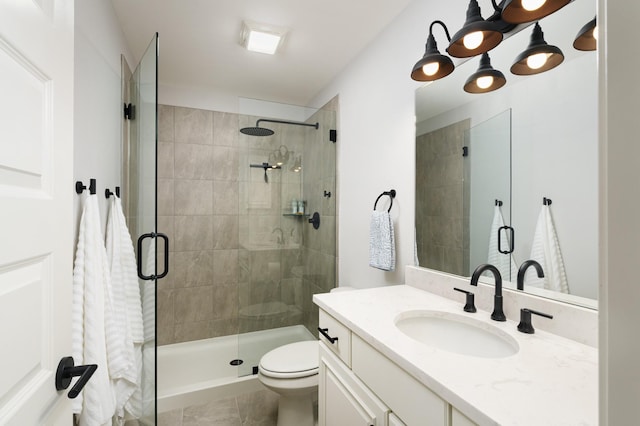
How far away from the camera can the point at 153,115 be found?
1475 mm

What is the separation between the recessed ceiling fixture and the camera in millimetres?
1892

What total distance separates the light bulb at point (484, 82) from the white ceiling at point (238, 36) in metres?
0.76

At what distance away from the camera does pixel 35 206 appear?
66 centimetres

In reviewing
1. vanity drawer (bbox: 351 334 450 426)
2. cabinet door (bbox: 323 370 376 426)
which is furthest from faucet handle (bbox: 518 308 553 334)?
cabinet door (bbox: 323 370 376 426)

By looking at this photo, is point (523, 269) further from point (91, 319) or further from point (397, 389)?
point (91, 319)

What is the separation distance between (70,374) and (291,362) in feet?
4.18

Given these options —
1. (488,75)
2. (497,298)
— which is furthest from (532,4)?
(497,298)

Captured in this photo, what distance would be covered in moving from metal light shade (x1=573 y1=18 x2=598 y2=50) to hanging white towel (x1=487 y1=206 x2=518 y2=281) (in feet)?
1.92

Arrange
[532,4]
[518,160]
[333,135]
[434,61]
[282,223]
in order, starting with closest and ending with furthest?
[532,4] → [518,160] → [434,61] → [282,223] → [333,135]

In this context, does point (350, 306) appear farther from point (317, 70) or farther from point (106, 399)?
point (317, 70)

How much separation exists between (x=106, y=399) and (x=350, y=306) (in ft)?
3.78

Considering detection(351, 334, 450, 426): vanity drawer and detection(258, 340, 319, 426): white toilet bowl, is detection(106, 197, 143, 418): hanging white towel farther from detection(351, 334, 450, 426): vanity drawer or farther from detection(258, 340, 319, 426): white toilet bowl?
detection(351, 334, 450, 426): vanity drawer

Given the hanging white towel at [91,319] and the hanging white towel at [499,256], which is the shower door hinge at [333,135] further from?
the hanging white towel at [91,319]

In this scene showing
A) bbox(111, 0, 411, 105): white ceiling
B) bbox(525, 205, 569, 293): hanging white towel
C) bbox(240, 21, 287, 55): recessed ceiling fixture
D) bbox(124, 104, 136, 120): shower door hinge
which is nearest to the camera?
bbox(525, 205, 569, 293): hanging white towel
